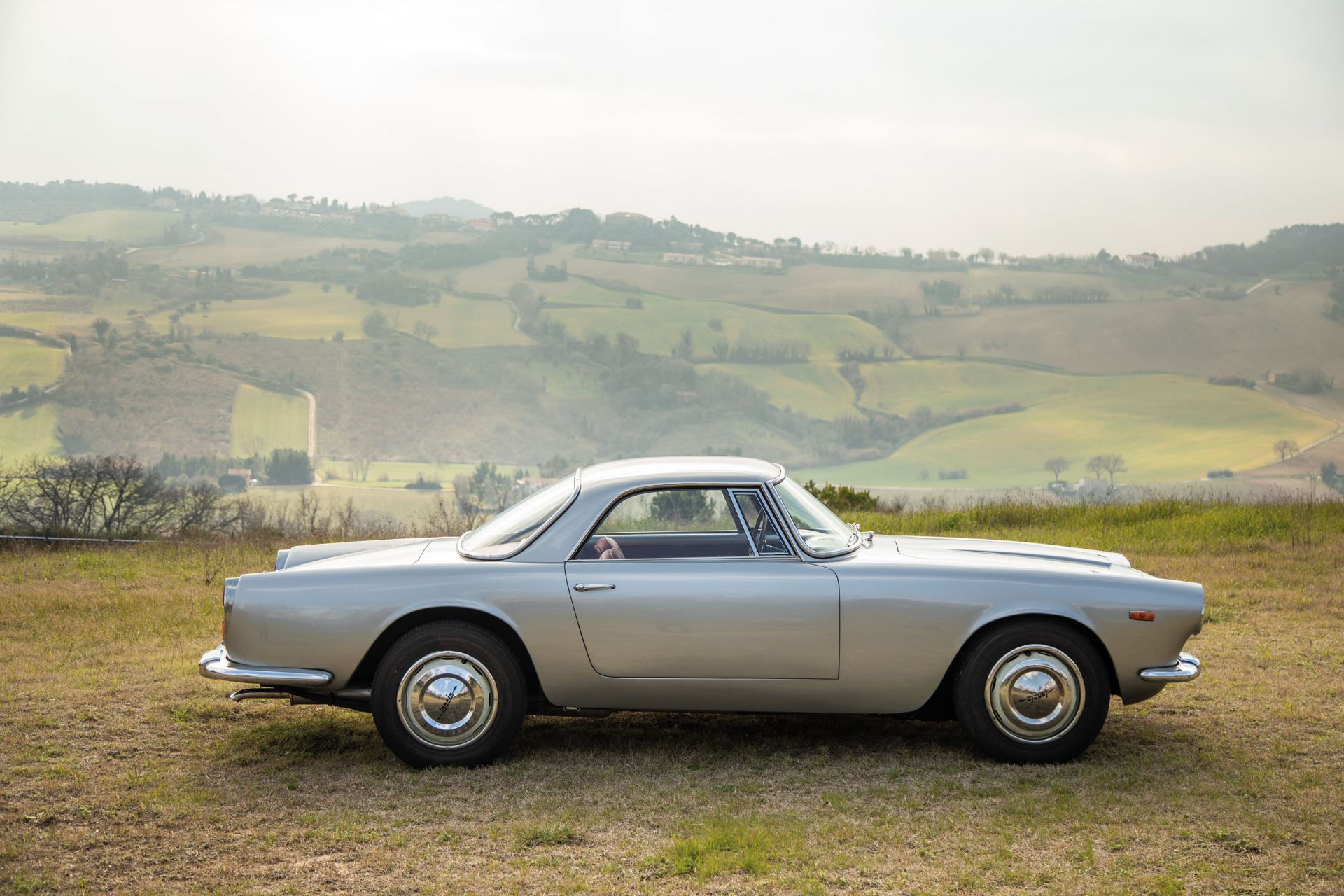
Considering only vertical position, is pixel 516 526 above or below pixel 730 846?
above

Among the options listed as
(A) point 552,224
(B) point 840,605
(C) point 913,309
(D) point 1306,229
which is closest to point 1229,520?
(B) point 840,605

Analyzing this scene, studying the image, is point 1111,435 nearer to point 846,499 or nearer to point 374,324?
point 374,324

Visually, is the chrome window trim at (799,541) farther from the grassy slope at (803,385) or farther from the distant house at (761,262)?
the distant house at (761,262)

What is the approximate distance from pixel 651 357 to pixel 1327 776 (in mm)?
121252

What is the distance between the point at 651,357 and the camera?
4948 inches

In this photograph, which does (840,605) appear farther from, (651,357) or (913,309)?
(913,309)

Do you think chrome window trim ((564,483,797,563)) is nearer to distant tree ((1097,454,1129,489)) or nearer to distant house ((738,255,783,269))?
distant tree ((1097,454,1129,489))

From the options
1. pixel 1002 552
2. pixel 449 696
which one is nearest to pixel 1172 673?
pixel 1002 552

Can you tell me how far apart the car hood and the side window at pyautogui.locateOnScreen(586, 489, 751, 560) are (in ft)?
3.06

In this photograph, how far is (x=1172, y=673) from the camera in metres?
5.21

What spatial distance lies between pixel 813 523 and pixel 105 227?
508 feet

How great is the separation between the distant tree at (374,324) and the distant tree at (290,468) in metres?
33.3

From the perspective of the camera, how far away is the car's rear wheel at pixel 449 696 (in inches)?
202

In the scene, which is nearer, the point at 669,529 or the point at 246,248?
the point at 669,529
